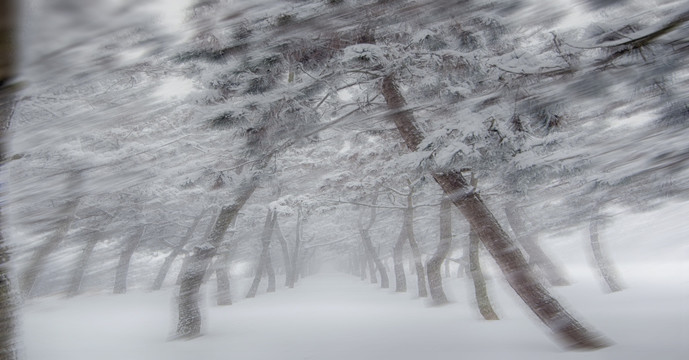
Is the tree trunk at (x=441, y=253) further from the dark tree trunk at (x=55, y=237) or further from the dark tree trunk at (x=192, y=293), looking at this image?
the dark tree trunk at (x=55, y=237)

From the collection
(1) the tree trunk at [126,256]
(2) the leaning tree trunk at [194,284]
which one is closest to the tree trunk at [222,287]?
(1) the tree trunk at [126,256]

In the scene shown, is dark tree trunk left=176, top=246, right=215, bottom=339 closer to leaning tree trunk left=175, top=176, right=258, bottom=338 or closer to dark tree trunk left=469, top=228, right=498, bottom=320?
leaning tree trunk left=175, top=176, right=258, bottom=338

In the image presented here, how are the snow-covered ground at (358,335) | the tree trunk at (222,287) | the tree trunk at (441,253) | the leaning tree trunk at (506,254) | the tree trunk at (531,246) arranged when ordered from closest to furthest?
the leaning tree trunk at (506,254) < the snow-covered ground at (358,335) < the tree trunk at (441,253) < the tree trunk at (531,246) < the tree trunk at (222,287)

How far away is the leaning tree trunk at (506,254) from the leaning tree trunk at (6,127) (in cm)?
419

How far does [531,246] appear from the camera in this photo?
45.3 feet

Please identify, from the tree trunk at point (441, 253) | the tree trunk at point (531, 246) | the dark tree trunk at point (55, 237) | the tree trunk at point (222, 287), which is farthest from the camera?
the tree trunk at point (222, 287)

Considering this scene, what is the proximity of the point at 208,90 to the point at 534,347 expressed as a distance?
6.43 m

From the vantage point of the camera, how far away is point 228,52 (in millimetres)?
4480

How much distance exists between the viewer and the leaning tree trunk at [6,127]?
107 cm

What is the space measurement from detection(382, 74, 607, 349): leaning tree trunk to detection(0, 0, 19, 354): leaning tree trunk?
419 cm

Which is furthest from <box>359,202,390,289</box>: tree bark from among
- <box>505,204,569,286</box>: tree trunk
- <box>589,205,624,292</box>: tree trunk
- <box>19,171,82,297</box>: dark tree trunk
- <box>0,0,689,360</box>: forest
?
<box>19,171,82,297</box>: dark tree trunk

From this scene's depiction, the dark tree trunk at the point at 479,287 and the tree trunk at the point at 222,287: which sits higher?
the tree trunk at the point at 222,287

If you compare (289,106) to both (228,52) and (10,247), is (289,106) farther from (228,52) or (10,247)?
(10,247)

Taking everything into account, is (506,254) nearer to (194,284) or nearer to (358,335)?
(358,335)
